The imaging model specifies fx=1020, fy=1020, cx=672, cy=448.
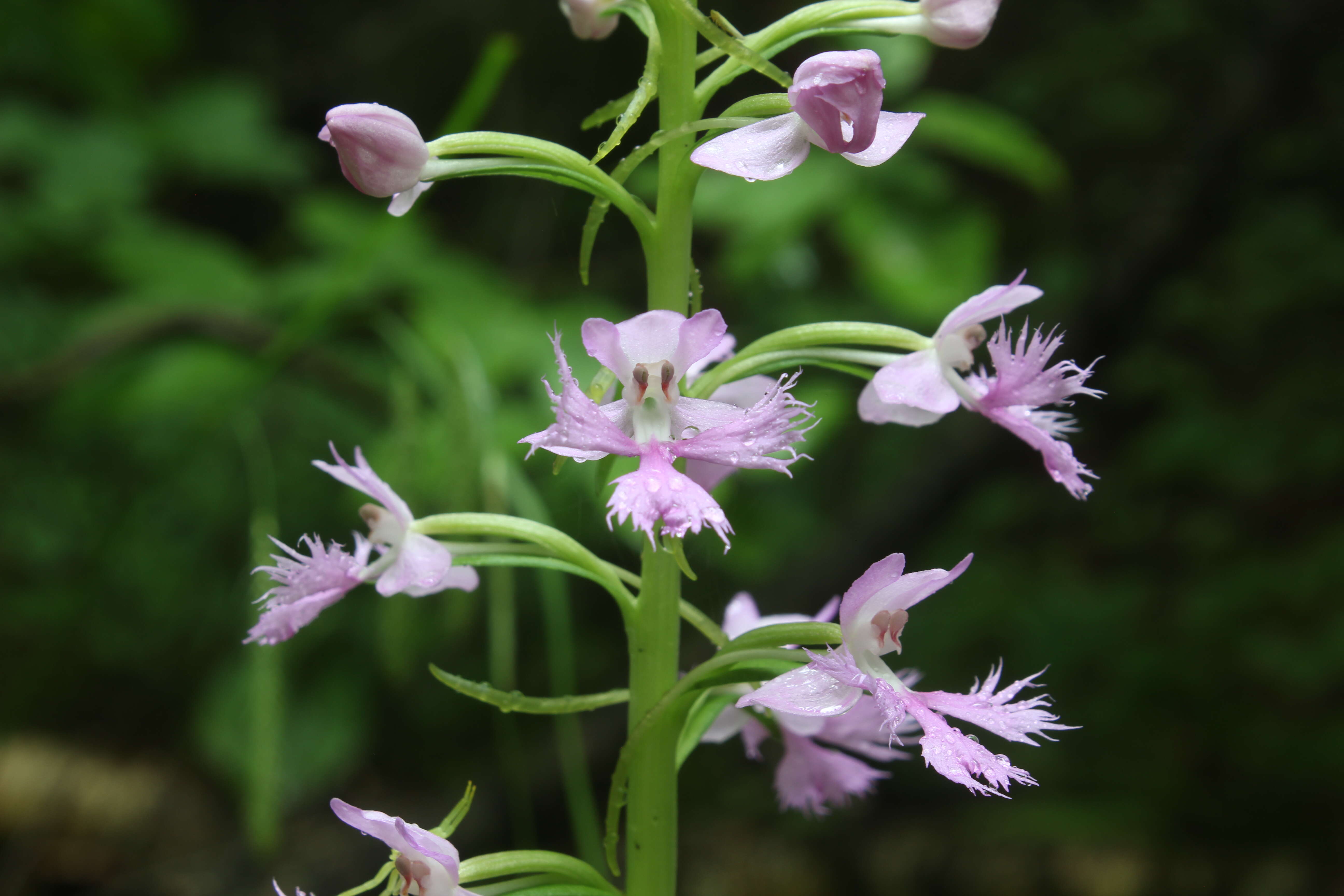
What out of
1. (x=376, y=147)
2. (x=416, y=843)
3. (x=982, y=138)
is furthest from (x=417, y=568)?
(x=982, y=138)

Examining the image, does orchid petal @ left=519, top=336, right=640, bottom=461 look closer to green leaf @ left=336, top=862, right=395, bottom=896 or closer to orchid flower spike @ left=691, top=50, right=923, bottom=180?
orchid flower spike @ left=691, top=50, right=923, bottom=180

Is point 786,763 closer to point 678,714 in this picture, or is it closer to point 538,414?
point 678,714

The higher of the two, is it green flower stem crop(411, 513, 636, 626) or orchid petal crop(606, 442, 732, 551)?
orchid petal crop(606, 442, 732, 551)

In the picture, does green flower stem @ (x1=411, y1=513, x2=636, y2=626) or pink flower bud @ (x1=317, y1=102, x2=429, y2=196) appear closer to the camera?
pink flower bud @ (x1=317, y1=102, x2=429, y2=196)

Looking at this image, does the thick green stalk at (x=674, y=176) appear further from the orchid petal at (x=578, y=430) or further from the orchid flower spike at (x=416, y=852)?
the orchid flower spike at (x=416, y=852)

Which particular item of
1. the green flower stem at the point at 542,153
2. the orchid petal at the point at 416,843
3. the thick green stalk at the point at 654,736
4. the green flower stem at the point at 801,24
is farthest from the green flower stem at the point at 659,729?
the green flower stem at the point at 801,24

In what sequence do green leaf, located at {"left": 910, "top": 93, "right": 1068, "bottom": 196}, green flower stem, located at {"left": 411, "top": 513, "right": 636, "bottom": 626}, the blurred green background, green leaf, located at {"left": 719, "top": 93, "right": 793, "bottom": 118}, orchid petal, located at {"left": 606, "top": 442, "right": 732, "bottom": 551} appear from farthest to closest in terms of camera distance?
1. the blurred green background
2. green leaf, located at {"left": 910, "top": 93, "right": 1068, "bottom": 196}
3. green flower stem, located at {"left": 411, "top": 513, "right": 636, "bottom": 626}
4. green leaf, located at {"left": 719, "top": 93, "right": 793, "bottom": 118}
5. orchid petal, located at {"left": 606, "top": 442, "right": 732, "bottom": 551}

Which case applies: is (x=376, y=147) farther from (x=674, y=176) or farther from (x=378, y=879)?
(x=378, y=879)

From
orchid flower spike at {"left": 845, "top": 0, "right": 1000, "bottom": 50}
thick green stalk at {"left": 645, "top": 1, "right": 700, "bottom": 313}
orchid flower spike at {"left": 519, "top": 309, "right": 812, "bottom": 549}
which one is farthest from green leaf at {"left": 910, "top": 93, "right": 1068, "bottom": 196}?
orchid flower spike at {"left": 519, "top": 309, "right": 812, "bottom": 549}
